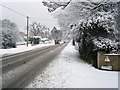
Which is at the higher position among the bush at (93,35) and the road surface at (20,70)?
the bush at (93,35)

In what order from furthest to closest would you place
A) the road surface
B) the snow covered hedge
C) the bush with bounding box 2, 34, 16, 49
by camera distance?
1. the bush with bounding box 2, 34, 16, 49
2. the snow covered hedge
3. the road surface

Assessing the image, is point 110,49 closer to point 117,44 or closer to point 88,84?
point 117,44

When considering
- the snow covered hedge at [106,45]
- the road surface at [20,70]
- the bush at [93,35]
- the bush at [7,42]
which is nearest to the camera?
the road surface at [20,70]

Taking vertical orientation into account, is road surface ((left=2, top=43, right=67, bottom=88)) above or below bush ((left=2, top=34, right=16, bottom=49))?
below

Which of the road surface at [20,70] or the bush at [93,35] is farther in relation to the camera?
the bush at [93,35]

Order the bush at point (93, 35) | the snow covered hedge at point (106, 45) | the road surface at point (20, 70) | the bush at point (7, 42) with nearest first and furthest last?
the road surface at point (20, 70) → the snow covered hedge at point (106, 45) → the bush at point (93, 35) → the bush at point (7, 42)

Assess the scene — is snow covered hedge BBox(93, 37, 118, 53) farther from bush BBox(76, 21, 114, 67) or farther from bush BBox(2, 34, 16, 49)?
bush BBox(2, 34, 16, 49)

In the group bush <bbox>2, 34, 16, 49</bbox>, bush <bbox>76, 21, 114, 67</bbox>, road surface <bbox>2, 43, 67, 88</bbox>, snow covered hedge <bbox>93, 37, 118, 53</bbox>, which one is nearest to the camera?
road surface <bbox>2, 43, 67, 88</bbox>

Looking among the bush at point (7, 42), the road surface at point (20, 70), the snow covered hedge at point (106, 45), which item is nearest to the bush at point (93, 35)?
the snow covered hedge at point (106, 45)

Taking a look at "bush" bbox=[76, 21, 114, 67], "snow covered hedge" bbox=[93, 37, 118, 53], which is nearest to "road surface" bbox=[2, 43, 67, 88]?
"bush" bbox=[76, 21, 114, 67]

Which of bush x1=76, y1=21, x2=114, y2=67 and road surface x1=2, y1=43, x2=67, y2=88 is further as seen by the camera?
bush x1=76, y1=21, x2=114, y2=67

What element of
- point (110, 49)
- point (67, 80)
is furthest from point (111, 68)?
point (67, 80)

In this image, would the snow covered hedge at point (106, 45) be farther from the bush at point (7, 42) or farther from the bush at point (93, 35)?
the bush at point (7, 42)

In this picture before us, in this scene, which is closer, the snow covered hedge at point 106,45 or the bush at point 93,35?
the snow covered hedge at point 106,45
